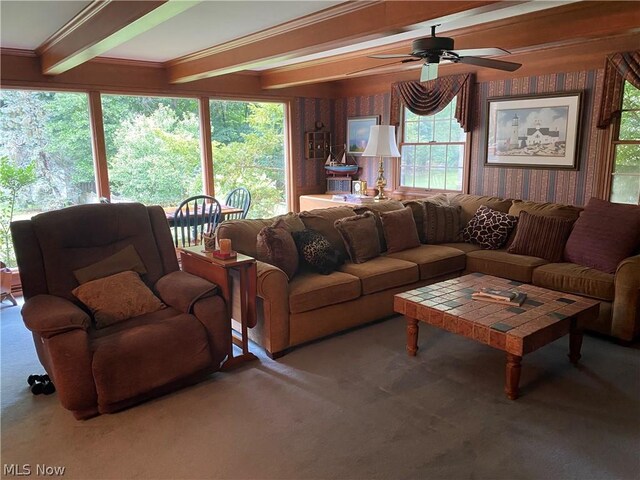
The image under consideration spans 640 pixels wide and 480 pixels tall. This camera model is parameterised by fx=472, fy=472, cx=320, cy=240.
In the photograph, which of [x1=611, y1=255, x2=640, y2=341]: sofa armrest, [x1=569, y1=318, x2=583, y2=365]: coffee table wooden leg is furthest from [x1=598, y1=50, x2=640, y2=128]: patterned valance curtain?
[x1=569, y1=318, x2=583, y2=365]: coffee table wooden leg

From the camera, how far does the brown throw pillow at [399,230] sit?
438cm

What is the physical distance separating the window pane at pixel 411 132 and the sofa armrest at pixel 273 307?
338 centimetres

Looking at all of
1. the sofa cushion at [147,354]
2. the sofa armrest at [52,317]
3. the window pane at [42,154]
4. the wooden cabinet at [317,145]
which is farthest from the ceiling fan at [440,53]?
the window pane at [42,154]

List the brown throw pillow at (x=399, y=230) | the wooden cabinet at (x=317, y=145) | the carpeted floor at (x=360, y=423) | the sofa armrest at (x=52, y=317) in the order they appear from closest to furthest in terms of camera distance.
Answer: the carpeted floor at (x=360, y=423) → the sofa armrest at (x=52, y=317) → the brown throw pillow at (x=399, y=230) → the wooden cabinet at (x=317, y=145)

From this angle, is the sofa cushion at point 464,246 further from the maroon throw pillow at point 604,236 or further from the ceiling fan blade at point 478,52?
the ceiling fan blade at point 478,52

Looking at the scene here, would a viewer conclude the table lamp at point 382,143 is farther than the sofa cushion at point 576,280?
Yes

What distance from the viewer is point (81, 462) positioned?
2201 millimetres

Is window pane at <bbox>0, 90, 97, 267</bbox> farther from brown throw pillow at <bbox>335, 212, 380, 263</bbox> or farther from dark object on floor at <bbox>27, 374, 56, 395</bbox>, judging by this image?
brown throw pillow at <bbox>335, 212, 380, 263</bbox>

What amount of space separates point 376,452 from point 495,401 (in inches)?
33.8

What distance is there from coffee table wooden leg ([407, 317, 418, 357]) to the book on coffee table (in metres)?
0.44

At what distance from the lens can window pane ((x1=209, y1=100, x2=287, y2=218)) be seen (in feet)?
20.4

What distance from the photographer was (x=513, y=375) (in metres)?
2.68

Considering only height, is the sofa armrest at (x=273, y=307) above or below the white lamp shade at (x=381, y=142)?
below

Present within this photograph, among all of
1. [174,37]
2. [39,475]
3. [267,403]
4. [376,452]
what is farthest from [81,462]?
[174,37]
